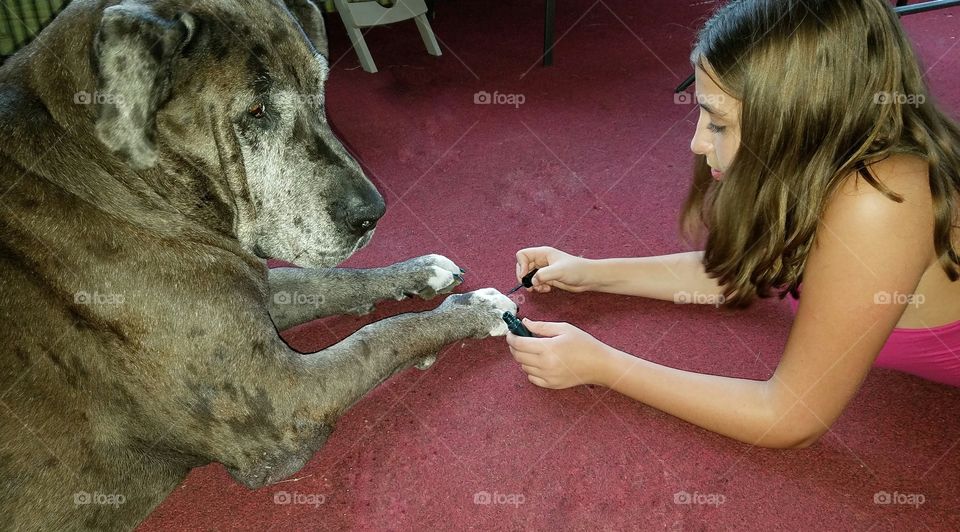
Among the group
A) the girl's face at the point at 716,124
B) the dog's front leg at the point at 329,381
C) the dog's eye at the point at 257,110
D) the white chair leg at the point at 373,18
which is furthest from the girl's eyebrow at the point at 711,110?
the white chair leg at the point at 373,18

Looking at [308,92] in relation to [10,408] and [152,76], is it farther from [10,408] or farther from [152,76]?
[10,408]

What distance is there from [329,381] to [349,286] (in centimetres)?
50

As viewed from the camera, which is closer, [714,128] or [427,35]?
[714,128]

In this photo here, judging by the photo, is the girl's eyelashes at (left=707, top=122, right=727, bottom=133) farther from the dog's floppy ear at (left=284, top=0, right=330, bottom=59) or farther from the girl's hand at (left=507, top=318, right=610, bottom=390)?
the dog's floppy ear at (left=284, top=0, right=330, bottom=59)

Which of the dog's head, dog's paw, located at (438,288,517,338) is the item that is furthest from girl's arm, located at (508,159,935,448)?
the dog's head

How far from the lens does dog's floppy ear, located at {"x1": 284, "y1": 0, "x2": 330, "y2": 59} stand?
177cm

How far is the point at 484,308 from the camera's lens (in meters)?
2.02

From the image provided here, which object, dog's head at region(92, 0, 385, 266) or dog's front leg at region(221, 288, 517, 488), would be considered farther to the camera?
dog's front leg at region(221, 288, 517, 488)

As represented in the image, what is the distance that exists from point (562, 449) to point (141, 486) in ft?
3.14

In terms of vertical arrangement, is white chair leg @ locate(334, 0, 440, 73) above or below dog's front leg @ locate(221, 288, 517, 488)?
below

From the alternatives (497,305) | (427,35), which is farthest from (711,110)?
(427,35)

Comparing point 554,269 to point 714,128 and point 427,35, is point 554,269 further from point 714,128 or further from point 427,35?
point 427,35

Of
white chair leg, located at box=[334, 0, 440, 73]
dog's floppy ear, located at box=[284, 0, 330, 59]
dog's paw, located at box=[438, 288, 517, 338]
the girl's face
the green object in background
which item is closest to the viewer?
the girl's face

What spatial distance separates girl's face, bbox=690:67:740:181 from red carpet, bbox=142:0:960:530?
573 millimetres
